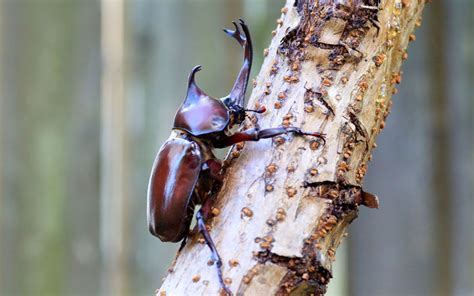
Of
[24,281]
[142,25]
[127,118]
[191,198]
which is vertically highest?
[142,25]

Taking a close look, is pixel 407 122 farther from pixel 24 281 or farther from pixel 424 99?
pixel 24 281

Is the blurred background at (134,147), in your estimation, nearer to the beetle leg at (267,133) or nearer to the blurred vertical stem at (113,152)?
the blurred vertical stem at (113,152)

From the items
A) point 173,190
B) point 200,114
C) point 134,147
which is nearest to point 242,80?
point 200,114

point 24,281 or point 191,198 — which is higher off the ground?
→ point 191,198

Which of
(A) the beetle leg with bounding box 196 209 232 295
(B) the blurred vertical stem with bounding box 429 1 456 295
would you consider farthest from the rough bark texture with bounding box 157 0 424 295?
(B) the blurred vertical stem with bounding box 429 1 456 295

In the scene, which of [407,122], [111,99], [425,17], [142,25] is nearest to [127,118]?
[111,99]

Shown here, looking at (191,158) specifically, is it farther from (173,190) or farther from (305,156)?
(305,156)
